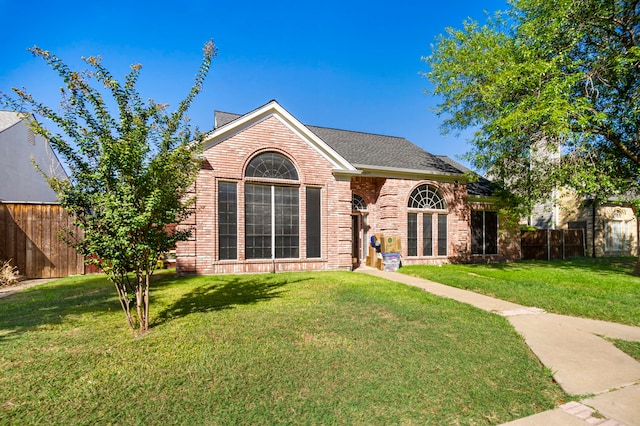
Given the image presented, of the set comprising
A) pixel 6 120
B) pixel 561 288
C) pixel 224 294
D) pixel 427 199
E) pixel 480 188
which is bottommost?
pixel 561 288

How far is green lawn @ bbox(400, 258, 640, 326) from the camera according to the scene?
6723 mm

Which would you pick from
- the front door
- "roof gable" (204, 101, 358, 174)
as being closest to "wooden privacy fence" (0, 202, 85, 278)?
"roof gable" (204, 101, 358, 174)

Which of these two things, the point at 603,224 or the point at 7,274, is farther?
the point at 603,224

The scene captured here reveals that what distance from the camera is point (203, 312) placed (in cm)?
600

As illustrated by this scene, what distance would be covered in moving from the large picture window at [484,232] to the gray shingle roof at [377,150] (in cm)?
271

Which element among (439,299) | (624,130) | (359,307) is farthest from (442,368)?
(624,130)

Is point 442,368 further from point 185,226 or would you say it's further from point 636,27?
point 636,27

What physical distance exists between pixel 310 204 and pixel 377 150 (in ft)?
18.0

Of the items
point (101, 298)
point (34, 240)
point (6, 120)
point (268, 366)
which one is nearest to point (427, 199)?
point (268, 366)

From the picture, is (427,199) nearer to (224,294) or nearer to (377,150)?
(377,150)

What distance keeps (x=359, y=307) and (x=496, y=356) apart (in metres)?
2.80

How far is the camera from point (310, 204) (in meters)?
11.6

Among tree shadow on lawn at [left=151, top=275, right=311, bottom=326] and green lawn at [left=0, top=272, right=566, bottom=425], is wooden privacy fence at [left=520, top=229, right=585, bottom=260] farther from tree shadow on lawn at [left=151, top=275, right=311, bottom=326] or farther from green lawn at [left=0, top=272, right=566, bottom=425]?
tree shadow on lawn at [left=151, top=275, right=311, bottom=326]

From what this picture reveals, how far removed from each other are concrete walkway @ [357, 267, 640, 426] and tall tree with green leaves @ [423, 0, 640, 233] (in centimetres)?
634
